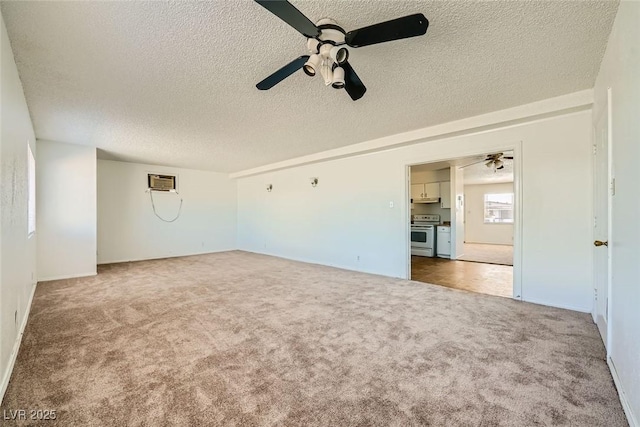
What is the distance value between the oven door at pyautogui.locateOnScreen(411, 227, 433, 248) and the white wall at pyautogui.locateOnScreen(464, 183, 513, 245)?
4502 mm

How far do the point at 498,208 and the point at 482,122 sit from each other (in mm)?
8560

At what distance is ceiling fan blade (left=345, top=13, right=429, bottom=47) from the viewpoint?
1.48 meters

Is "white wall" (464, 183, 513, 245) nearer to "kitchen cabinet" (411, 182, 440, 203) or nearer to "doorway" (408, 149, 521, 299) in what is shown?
"doorway" (408, 149, 521, 299)

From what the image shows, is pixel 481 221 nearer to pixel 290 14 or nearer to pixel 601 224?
pixel 601 224

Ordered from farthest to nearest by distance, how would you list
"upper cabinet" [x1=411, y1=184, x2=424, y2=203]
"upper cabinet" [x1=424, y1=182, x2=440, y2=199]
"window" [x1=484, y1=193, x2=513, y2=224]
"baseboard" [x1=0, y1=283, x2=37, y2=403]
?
"window" [x1=484, y1=193, x2=513, y2=224] → "upper cabinet" [x1=411, y1=184, x2=424, y2=203] → "upper cabinet" [x1=424, y1=182, x2=440, y2=199] → "baseboard" [x1=0, y1=283, x2=37, y2=403]

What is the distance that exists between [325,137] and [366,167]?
1109 mm

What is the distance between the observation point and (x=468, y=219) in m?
11.0

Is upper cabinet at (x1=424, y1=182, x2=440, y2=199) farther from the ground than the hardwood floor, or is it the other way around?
upper cabinet at (x1=424, y1=182, x2=440, y2=199)

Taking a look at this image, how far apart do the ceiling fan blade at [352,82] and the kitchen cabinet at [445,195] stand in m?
5.92

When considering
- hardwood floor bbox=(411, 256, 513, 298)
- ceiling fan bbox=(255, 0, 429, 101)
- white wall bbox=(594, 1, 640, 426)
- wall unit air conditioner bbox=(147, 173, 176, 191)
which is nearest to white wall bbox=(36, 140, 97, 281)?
wall unit air conditioner bbox=(147, 173, 176, 191)

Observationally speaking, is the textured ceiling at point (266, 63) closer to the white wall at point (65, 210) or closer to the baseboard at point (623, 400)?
the white wall at point (65, 210)

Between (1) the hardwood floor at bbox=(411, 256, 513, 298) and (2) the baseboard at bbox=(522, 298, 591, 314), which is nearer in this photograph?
(2) the baseboard at bbox=(522, 298, 591, 314)

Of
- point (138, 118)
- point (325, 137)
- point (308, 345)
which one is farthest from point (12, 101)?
point (325, 137)

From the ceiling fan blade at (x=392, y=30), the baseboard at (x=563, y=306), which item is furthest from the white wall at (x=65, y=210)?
the baseboard at (x=563, y=306)
